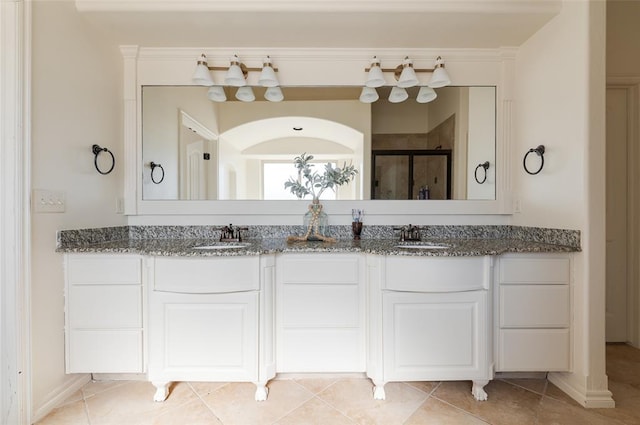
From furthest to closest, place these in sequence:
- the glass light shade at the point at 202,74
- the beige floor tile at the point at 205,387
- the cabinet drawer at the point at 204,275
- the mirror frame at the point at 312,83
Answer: the mirror frame at the point at 312,83 < the glass light shade at the point at 202,74 < the beige floor tile at the point at 205,387 < the cabinet drawer at the point at 204,275

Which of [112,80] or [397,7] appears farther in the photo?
[112,80]

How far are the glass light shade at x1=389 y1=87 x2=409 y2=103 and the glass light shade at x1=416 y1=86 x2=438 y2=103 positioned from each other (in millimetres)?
92

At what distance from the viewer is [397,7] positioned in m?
1.68

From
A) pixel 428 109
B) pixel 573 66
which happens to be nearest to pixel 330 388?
pixel 428 109

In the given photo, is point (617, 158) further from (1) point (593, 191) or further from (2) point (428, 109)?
(2) point (428, 109)

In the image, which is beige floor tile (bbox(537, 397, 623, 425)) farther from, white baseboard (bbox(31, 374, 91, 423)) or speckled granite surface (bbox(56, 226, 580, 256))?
white baseboard (bbox(31, 374, 91, 423))

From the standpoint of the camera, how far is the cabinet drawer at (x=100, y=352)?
1606 millimetres

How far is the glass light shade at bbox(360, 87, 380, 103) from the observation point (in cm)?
210

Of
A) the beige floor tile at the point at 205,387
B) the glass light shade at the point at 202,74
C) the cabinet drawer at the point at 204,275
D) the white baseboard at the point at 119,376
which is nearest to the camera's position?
the cabinet drawer at the point at 204,275

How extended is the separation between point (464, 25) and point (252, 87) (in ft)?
4.63

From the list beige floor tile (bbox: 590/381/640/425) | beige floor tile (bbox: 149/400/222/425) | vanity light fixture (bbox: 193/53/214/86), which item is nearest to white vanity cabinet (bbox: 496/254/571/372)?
beige floor tile (bbox: 590/381/640/425)

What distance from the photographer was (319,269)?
1.64 meters

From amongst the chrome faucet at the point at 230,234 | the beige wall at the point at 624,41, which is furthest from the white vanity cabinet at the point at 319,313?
the beige wall at the point at 624,41

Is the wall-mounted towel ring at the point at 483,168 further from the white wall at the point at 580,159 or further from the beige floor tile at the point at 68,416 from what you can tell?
the beige floor tile at the point at 68,416
